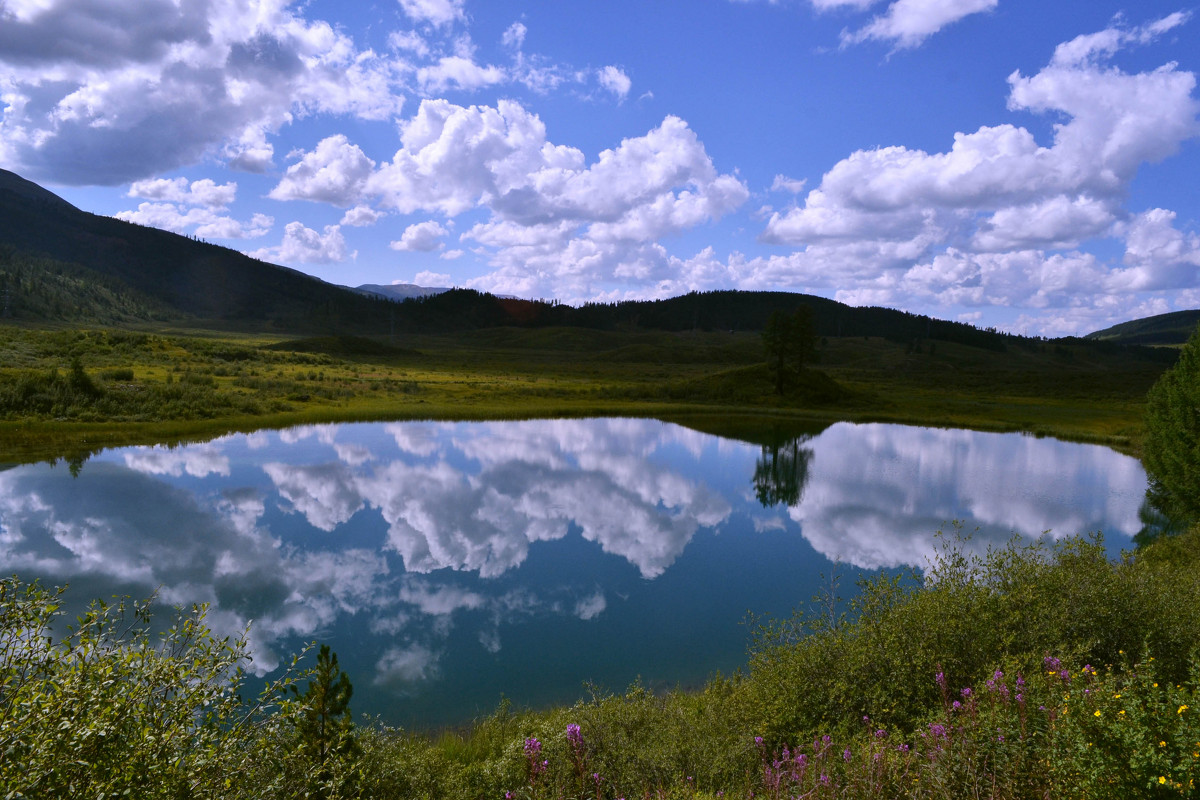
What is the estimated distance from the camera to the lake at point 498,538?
48.7ft

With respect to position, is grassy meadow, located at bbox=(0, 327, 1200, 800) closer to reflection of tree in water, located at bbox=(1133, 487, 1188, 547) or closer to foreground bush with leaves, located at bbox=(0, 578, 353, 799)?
Result: foreground bush with leaves, located at bbox=(0, 578, 353, 799)

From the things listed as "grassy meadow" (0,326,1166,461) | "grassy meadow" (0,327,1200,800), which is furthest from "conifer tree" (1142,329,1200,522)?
"grassy meadow" (0,326,1166,461)

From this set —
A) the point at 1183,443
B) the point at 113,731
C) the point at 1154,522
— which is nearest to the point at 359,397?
the point at 1154,522

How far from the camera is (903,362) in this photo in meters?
154

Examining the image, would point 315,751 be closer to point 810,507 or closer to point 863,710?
point 863,710

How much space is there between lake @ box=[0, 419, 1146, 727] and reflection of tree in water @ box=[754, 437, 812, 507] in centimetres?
27

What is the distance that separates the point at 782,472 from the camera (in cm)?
3875

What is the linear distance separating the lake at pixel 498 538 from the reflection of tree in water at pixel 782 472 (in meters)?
0.27

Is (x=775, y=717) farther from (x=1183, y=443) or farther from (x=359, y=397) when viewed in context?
(x=359, y=397)

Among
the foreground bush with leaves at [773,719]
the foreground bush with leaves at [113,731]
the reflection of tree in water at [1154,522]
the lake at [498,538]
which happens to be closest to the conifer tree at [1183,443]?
the reflection of tree in water at [1154,522]

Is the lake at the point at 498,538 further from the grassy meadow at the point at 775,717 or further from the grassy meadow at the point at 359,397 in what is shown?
the grassy meadow at the point at 359,397

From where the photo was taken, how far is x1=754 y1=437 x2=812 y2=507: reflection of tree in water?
1275 inches

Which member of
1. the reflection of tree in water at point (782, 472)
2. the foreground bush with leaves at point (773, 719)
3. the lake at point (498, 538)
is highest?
the foreground bush with leaves at point (773, 719)

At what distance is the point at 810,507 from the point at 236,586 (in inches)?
923
